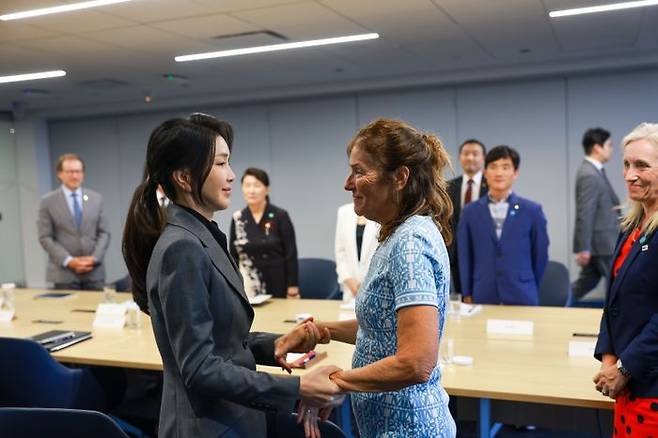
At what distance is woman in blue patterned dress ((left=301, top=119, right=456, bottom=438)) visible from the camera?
52.1 inches

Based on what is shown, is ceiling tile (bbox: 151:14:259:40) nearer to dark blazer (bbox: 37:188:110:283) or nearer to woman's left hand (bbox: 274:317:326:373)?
dark blazer (bbox: 37:188:110:283)

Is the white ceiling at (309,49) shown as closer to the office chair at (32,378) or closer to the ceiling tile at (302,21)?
the ceiling tile at (302,21)

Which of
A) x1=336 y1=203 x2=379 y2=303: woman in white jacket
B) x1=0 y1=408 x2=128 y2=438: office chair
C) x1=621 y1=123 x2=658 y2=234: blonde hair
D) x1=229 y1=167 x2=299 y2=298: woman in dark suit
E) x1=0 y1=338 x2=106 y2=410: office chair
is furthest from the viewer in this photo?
x1=229 y1=167 x2=299 y2=298: woman in dark suit

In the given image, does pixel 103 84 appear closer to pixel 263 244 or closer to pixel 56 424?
pixel 263 244

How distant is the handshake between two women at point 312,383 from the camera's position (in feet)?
4.71

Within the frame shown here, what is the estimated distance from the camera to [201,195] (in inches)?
58.9

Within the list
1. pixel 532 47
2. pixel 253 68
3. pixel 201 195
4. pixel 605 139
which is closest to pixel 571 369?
pixel 201 195

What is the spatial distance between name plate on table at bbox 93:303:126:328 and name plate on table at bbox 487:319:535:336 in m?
1.91

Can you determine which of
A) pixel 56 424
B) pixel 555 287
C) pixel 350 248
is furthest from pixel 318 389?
pixel 555 287

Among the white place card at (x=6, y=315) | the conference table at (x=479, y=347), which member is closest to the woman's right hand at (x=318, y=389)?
the conference table at (x=479, y=347)

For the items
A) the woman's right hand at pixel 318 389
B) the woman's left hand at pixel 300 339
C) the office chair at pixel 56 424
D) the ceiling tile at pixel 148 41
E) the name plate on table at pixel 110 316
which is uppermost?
the ceiling tile at pixel 148 41

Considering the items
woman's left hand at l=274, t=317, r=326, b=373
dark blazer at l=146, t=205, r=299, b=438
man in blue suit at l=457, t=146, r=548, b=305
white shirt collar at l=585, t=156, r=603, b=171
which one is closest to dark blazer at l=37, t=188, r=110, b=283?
man in blue suit at l=457, t=146, r=548, b=305

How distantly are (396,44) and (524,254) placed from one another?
282 cm

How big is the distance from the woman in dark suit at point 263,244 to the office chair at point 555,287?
173 centimetres
